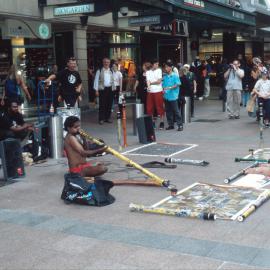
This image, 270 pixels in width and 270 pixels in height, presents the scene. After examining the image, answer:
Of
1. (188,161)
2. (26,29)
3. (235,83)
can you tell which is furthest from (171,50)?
(188,161)

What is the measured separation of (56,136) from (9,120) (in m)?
1.04

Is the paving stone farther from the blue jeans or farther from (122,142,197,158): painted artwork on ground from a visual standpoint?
the blue jeans

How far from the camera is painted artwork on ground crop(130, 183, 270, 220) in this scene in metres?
6.54

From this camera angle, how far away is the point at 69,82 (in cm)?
1317

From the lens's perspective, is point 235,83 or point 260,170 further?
point 235,83

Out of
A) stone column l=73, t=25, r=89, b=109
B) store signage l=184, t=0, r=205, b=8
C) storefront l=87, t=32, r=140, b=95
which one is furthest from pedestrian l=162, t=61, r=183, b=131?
storefront l=87, t=32, r=140, b=95

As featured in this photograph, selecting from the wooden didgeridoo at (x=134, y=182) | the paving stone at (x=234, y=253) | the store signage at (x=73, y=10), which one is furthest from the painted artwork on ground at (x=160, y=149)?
the paving stone at (x=234, y=253)

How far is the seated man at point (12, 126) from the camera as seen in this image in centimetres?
1083

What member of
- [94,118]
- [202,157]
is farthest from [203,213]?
[94,118]

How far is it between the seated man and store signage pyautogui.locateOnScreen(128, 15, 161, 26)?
6847 mm

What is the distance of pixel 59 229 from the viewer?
630cm

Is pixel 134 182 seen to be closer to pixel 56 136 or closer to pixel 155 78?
pixel 56 136

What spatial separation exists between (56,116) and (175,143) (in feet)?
9.59

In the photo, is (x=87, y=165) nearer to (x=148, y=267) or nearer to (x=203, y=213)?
(x=203, y=213)
